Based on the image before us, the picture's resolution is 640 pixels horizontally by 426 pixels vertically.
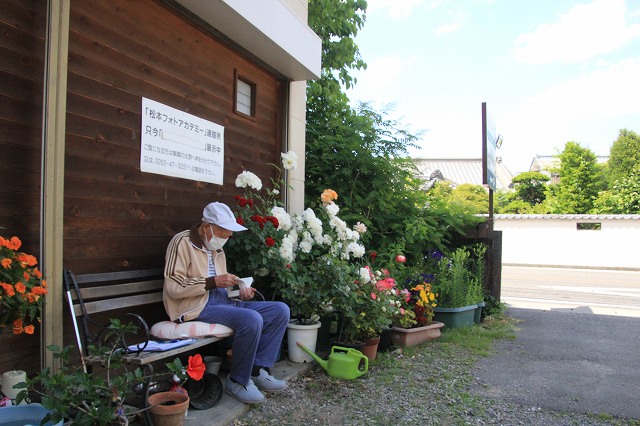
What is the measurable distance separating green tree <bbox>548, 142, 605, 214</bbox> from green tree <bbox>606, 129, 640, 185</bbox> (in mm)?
5909

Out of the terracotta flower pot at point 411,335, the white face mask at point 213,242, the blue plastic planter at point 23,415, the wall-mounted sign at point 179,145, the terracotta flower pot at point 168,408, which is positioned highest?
the wall-mounted sign at point 179,145

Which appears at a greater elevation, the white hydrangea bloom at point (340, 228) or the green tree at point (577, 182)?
the green tree at point (577, 182)

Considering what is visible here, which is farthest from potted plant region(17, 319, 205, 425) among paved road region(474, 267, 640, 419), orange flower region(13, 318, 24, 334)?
paved road region(474, 267, 640, 419)

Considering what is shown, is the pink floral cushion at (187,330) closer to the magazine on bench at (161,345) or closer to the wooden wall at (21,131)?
the magazine on bench at (161,345)

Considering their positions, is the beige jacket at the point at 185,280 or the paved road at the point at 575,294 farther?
the paved road at the point at 575,294

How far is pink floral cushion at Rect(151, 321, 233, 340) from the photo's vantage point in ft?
9.92

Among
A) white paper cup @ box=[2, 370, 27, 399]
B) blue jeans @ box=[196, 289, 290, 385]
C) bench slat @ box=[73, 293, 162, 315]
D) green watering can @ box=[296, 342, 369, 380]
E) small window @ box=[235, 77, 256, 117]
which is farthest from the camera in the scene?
small window @ box=[235, 77, 256, 117]

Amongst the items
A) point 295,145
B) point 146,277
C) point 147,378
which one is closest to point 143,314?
point 146,277

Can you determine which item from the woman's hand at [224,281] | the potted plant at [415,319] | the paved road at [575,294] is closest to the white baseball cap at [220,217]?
the woman's hand at [224,281]

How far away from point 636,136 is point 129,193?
114 ft

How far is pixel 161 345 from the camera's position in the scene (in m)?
2.82

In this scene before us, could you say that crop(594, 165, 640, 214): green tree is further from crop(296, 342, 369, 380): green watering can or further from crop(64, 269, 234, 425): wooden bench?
crop(64, 269, 234, 425): wooden bench

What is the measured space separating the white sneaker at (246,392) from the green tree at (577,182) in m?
24.4

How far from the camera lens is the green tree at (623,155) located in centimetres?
2980
